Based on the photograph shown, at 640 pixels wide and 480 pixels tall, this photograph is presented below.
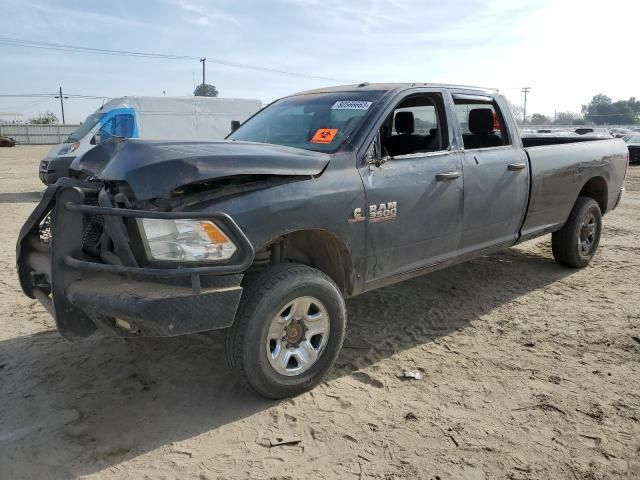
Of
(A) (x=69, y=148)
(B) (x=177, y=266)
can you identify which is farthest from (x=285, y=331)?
(A) (x=69, y=148)

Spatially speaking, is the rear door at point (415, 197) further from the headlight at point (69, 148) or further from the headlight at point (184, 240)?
the headlight at point (69, 148)

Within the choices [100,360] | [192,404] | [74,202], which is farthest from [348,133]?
[100,360]

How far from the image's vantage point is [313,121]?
3.95 m

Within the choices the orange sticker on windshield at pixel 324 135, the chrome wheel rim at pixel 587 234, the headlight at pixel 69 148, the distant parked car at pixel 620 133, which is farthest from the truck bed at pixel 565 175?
the distant parked car at pixel 620 133

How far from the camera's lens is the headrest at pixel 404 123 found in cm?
471

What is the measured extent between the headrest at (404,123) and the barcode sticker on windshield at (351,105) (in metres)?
0.88

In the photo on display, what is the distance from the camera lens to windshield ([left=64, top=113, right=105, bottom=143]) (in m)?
13.2

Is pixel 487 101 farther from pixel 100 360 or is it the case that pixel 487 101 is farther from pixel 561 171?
pixel 100 360

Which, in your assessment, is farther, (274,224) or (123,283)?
(274,224)

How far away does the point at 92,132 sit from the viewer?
520 inches

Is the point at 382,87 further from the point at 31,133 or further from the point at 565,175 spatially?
the point at 31,133

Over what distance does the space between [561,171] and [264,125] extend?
9.95ft

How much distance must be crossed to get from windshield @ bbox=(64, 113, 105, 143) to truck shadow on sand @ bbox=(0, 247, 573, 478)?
10.4 meters

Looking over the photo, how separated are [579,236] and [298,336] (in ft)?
13.2
